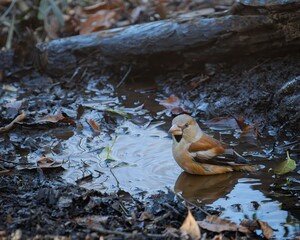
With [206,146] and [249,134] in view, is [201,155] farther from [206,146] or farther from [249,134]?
[249,134]

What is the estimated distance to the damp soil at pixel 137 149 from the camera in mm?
4902

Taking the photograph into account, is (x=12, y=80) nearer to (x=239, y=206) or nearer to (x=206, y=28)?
(x=206, y=28)

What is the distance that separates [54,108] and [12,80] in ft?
6.02

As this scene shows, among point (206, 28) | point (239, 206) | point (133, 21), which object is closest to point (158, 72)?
point (206, 28)

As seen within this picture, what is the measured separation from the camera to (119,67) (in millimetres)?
9125

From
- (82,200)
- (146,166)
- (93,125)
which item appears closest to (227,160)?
(146,166)

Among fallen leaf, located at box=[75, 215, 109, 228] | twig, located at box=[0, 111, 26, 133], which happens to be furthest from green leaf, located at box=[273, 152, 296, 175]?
twig, located at box=[0, 111, 26, 133]

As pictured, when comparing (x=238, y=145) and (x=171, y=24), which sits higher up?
(x=171, y=24)

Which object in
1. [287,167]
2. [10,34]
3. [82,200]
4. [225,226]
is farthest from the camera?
[10,34]

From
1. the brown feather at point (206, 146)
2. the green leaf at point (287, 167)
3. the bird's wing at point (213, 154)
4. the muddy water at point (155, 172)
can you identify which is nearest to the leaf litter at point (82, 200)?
the green leaf at point (287, 167)

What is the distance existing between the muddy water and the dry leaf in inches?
25.6

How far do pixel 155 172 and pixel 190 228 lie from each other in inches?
66.6

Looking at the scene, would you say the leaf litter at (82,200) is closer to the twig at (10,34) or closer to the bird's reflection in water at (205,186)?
the bird's reflection in water at (205,186)

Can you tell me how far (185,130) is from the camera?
625 cm
